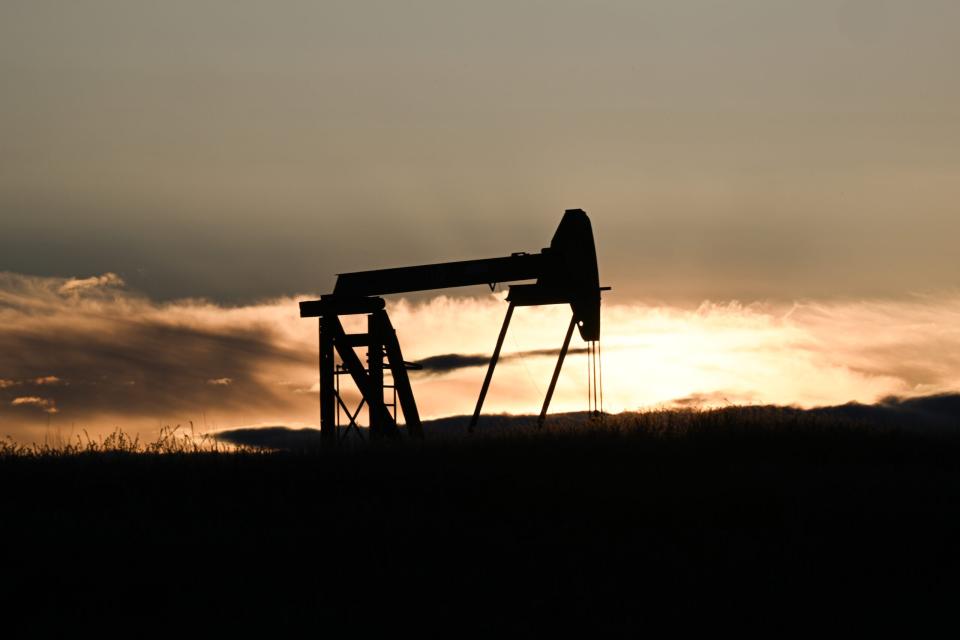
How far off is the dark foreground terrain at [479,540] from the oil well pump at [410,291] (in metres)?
4.13

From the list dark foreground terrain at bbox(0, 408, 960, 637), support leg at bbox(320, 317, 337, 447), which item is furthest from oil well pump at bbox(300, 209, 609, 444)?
dark foreground terrain at bbox(0, 408, 960, 637)

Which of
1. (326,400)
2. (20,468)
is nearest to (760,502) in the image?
(20,468)

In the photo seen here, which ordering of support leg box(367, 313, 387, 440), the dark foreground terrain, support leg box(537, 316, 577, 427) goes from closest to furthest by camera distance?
the dark foreground terrain
support leg box(537, 316, 577, 427)
support leg box(367, 313, 387, 440)

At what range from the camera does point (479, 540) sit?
10875 mm

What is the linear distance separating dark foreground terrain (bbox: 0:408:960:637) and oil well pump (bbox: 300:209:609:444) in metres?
4.13

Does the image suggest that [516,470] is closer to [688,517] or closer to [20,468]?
[688,517]

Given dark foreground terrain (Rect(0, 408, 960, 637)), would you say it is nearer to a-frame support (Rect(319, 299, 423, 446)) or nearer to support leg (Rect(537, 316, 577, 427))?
support leg (Rect(537, 316, 577, 427))

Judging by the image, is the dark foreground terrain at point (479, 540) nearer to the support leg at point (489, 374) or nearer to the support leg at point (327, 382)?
the support leg at point (489, 374)

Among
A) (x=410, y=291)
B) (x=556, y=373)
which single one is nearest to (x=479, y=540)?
(x=556, y=373)

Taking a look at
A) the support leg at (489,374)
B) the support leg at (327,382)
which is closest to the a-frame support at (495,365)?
the support leg at (489,374)

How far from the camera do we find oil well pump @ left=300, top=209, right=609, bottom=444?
19625 millimetres

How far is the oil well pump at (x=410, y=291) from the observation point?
1962cm

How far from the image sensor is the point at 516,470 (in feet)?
45.1

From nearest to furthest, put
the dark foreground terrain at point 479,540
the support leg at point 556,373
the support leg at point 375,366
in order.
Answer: the dark foreground terrain at point 479,540, the support leg at point 556,373, the support leg at point 375,366
